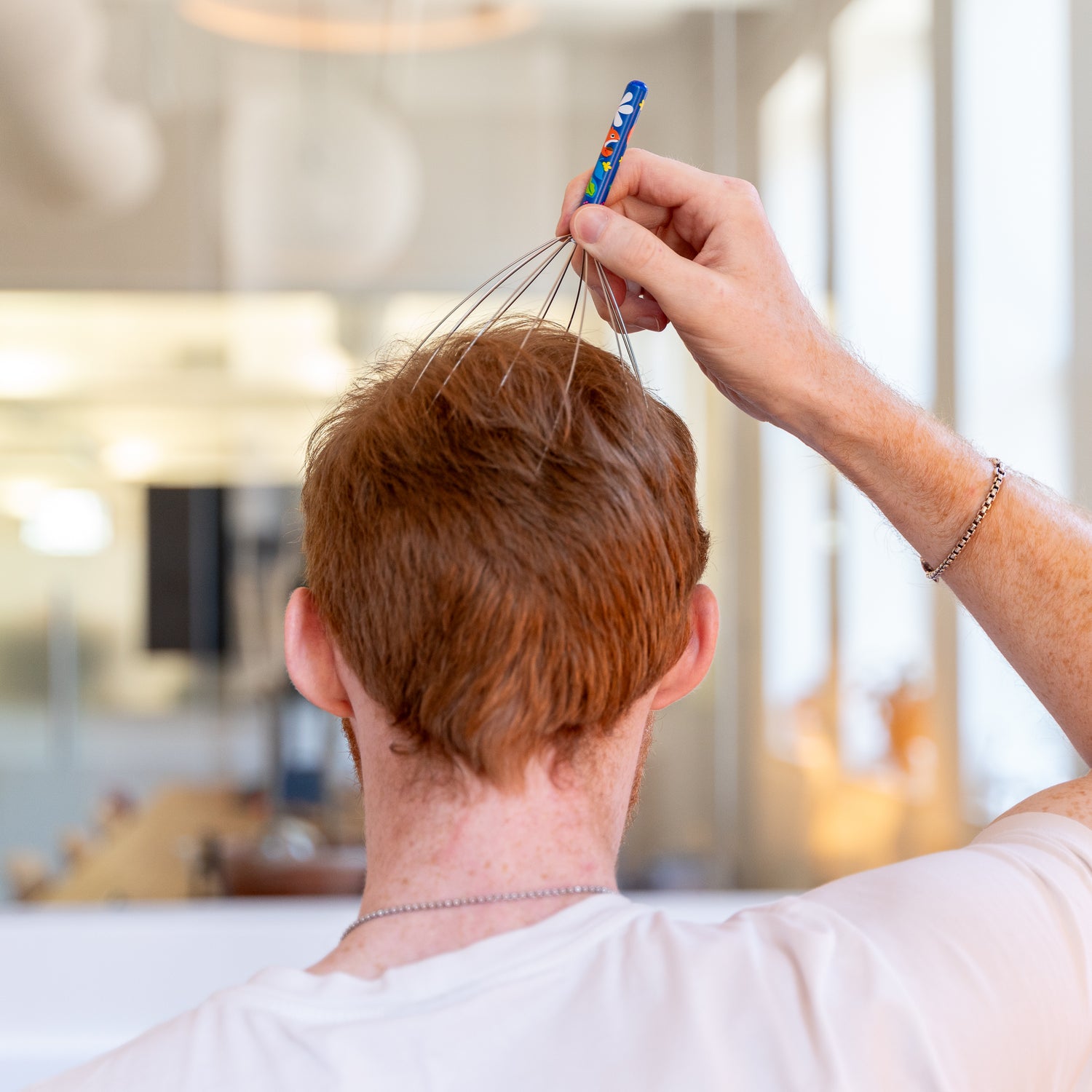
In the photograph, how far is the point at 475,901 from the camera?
0.61m

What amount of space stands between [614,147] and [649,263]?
4.2 inches

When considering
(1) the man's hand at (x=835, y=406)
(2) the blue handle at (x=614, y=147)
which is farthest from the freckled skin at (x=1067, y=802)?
(2) the blue handle at (x=614, y=147)

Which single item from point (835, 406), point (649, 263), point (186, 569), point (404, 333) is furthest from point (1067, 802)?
point (186, 569)

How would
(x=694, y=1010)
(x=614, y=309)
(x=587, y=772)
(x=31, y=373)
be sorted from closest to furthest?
(x=694, y=1010), (x=587, y=772), (x=614, y=309), (x=31, y=373)

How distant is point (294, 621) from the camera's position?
714 millimetres

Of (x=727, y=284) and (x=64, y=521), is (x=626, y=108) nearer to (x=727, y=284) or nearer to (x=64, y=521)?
(x=727, y=284)

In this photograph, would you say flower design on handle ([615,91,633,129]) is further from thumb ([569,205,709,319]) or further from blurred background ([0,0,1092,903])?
blurred background ([0,0,1092,903])

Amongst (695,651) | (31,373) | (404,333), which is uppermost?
(404,333)

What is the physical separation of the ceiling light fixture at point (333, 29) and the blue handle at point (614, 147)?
2.91 metres

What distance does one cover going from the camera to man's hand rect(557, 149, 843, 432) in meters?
0.70

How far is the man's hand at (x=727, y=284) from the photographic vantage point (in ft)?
2.31

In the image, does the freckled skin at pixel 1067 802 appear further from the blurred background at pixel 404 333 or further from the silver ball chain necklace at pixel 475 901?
the blurred background at pixel 404 333

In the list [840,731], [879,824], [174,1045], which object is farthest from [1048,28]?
[174,1045]

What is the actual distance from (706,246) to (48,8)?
3037 millimetres
